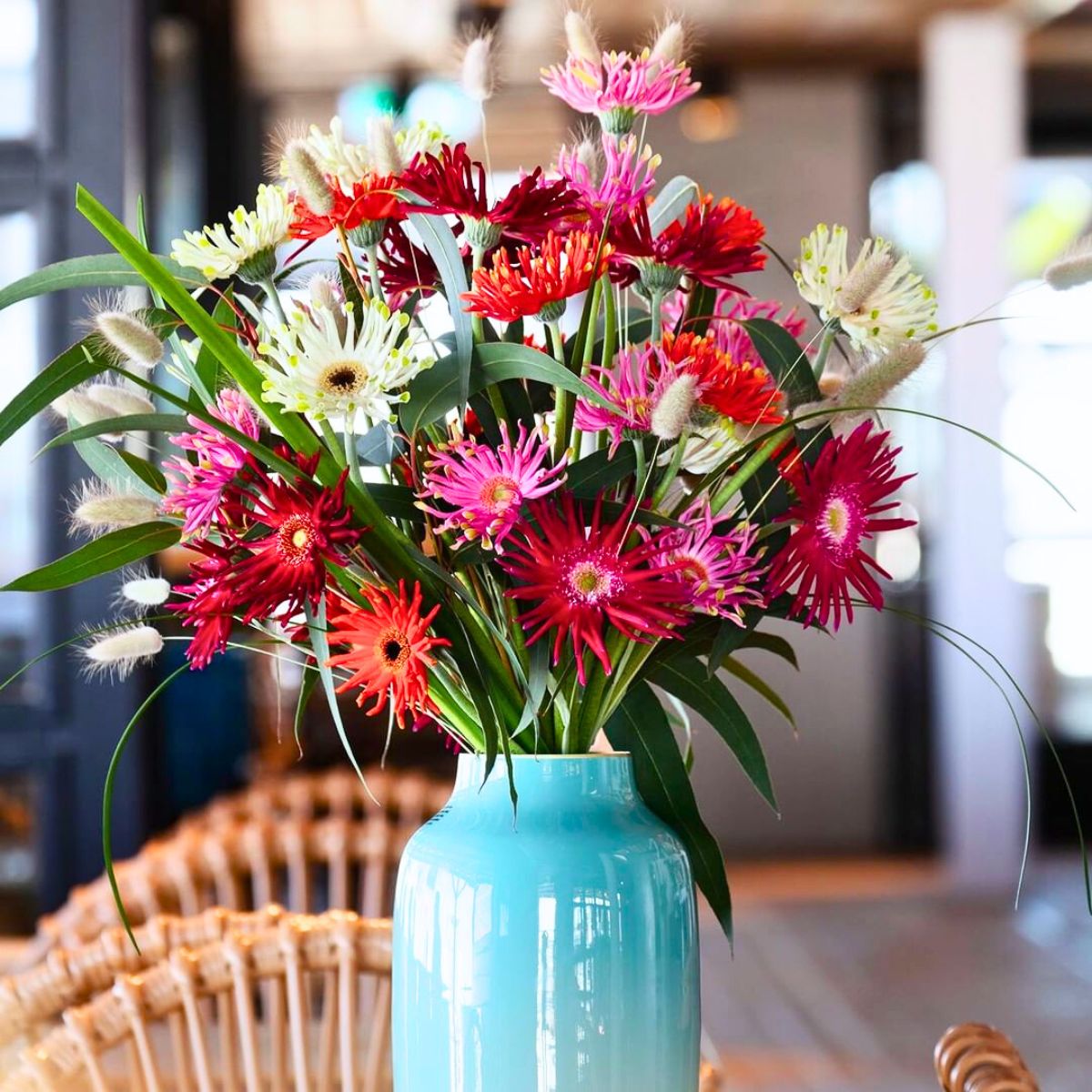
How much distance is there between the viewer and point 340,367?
0.62 metres

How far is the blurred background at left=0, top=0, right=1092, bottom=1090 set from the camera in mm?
3545

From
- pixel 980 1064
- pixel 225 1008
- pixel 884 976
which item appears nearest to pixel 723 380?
pixel 980 1064

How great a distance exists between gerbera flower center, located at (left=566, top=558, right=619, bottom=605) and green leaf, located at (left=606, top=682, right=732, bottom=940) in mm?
126

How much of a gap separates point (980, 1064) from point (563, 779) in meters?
0.27

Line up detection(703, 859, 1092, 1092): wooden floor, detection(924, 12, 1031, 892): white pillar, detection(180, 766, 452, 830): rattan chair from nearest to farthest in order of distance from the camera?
detection(180, 766, 452, 830): rattan chair → detection(703, 859, 1092, 1092): wooden floor → detection(924, 12, 1031, 892): white pillar

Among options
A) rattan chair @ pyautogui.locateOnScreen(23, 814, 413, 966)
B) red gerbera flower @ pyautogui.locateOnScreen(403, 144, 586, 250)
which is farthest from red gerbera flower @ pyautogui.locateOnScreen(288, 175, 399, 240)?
rattan chair @ pyautogui.locateOnScreen(23, 814, 413, 966)

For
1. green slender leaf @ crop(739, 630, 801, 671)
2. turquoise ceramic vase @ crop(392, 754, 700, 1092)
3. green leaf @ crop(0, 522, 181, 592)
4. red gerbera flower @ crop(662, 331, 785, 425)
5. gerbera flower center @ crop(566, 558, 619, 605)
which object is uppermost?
red gerbera flower @ crop(662, 331, 785, 425)

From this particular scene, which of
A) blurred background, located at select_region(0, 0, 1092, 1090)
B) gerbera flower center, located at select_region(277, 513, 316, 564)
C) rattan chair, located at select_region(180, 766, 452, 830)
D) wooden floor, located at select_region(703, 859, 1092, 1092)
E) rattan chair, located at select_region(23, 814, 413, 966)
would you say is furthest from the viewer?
blurred background, located at select_region(0, 0, 1092, 1090)

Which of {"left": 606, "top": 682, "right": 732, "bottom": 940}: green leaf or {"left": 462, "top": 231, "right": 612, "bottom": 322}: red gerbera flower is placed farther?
{"left": 606, "top": 682, "right": 732, "bottom": 940}: green leaf

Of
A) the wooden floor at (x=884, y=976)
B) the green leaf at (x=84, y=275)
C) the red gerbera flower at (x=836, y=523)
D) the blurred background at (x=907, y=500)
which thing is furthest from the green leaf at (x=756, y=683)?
the wooden floor at (x=884, y=976)

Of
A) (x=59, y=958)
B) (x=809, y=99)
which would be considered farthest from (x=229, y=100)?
(x=59, y=958)

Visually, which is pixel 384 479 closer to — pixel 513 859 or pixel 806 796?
pixel 513 859

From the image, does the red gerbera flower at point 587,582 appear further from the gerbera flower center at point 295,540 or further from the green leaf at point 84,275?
the green leaf at point 84,275

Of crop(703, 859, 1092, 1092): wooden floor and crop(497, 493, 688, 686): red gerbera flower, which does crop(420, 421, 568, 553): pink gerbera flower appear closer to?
crop(497, 493, 688, 686): red gerbera flower
